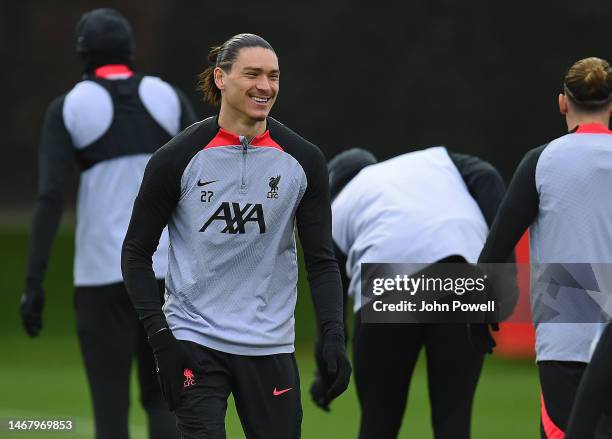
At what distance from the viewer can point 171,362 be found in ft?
16.2

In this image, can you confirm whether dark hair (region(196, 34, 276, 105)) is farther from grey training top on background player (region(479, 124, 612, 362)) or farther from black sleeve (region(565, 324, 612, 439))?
black sleeve (region(565, 324, 612, 439))

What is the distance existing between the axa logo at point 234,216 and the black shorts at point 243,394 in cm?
40

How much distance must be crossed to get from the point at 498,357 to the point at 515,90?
10.9 ft

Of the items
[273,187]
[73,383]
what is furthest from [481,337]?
[73,383]

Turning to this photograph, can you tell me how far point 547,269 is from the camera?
544cm

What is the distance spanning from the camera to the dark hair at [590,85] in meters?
5.43

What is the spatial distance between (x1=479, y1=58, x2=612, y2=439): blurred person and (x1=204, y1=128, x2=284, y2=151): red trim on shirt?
95 cm

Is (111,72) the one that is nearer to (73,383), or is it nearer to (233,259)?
(233,259)

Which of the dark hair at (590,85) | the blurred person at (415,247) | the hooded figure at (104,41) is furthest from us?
the hooded figure at (104,41)

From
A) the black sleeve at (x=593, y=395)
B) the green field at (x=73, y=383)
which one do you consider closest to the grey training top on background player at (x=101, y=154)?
the green field at (x=73, y=383)

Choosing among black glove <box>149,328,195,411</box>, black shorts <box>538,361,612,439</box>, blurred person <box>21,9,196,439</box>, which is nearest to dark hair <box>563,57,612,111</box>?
black shorts <box>538,361,612,439</box>

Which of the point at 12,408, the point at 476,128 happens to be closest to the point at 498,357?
the point at 476,128

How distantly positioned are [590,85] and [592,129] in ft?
0.51

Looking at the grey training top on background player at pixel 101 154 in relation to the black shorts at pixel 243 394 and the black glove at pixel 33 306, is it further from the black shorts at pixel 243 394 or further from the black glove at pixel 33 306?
the black shorts at pixel 243 394
